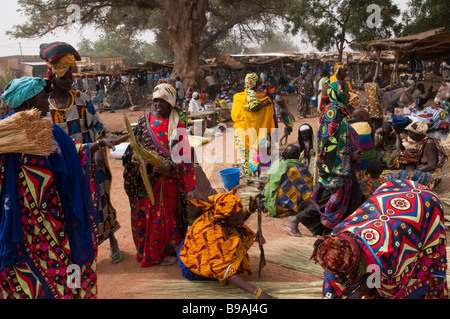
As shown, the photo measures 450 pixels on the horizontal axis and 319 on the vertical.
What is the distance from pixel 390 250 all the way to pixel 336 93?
2076 millimetres

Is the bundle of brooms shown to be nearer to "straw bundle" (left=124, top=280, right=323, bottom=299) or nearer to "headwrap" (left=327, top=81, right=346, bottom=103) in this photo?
"straw bundle" (left=124, top=280, right=323, bottom=299)

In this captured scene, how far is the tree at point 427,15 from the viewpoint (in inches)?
534

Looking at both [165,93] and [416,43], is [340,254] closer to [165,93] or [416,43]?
[165,93]

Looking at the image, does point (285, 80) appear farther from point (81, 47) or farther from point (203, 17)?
point (81, 47)

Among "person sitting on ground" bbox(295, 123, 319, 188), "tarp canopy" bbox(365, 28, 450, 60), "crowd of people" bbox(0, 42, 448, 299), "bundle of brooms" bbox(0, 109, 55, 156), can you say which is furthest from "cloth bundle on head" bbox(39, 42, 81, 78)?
"tarp canopy" bbox(365, 28, 450, 60)

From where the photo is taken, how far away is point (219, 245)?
295 cm

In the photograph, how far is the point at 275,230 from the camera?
4.64 meters

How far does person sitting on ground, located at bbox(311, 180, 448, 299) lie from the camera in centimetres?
199

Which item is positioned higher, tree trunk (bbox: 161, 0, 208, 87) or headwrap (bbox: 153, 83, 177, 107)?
tree trunk (bbox: 161, 0, 208, 87)

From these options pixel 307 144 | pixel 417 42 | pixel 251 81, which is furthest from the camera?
pixel 417 42

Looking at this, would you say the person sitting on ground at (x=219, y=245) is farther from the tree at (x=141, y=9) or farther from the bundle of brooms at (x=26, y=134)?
the tree at (x=141, y=9)

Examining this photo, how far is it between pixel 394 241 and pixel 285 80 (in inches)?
887

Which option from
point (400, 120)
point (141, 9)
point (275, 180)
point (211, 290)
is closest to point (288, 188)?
point (275, 180)
